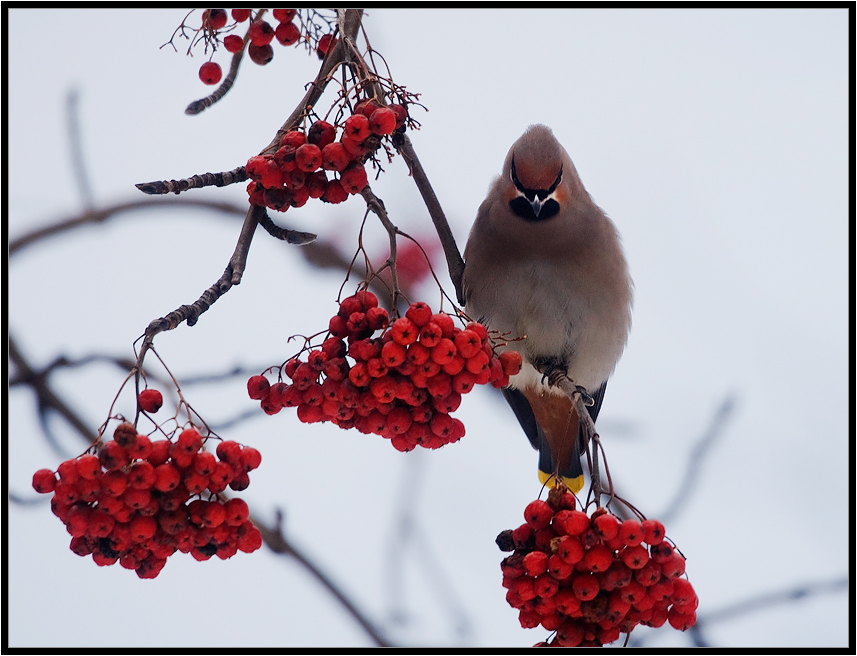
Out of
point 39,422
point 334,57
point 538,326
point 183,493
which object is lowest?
point 183,493

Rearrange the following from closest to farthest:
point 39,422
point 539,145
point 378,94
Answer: point 378,94
point 39,422
point 539,145

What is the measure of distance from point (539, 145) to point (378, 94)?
1.02m

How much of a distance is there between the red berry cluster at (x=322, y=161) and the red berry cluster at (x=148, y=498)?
482mm

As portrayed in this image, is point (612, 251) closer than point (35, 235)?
No

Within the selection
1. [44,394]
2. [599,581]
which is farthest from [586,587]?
[44,394]

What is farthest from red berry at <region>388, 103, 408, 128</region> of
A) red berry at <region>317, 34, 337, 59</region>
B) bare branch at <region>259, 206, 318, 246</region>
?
red berry at <region>317, 34, 337, 59</region>

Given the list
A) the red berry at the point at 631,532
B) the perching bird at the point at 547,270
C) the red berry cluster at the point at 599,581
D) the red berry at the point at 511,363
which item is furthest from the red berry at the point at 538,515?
the perching bird at the point at 547,270

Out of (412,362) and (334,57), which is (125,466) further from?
(334,57)

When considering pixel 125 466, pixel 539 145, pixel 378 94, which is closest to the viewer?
pixel 125 466

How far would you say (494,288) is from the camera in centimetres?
293

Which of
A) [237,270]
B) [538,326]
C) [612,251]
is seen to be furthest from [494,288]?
[237,270]

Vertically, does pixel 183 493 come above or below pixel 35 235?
below

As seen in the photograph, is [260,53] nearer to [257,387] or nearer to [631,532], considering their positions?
[257,387]

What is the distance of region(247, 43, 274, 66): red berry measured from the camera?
216cm
